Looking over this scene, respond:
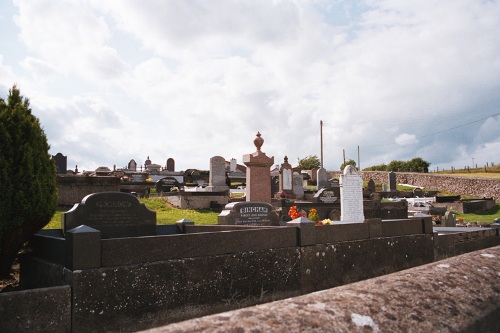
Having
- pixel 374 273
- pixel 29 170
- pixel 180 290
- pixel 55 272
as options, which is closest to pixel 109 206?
pixel 29 170

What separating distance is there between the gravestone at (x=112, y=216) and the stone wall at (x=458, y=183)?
35858mm

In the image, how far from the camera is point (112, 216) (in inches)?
238

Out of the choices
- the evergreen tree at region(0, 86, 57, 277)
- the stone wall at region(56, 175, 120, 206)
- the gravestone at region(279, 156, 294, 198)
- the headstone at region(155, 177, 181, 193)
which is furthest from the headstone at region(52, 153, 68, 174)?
the evergreen tree at region(0, 86, 57, 277)

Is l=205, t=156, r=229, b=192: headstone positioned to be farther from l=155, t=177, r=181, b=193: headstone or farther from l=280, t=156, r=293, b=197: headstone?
l=280, t=156, r=293, b=197: headstone

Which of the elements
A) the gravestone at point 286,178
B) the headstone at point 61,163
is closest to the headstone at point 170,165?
the headstone at point 61,163

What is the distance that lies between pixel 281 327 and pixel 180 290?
3.74 meters

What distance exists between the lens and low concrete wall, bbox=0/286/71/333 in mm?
3686

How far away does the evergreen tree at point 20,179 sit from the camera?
17.1 feet

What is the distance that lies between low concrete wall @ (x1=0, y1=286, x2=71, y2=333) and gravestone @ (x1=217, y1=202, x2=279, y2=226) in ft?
14.8

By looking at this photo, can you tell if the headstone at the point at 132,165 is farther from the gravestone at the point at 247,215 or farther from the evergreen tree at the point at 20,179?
the evergreen tree at the point at 20,179

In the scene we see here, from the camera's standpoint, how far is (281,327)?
4.53 ft

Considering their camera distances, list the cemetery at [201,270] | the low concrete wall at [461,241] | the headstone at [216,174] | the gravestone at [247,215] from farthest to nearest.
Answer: the headstone at [216,174], the low concrete wall at [461,241], the gravestone at [247,215], the cemetery at [201,270]

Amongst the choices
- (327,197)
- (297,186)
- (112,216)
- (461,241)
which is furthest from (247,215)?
(297,186)

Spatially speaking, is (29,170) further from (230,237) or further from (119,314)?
(230,237)
